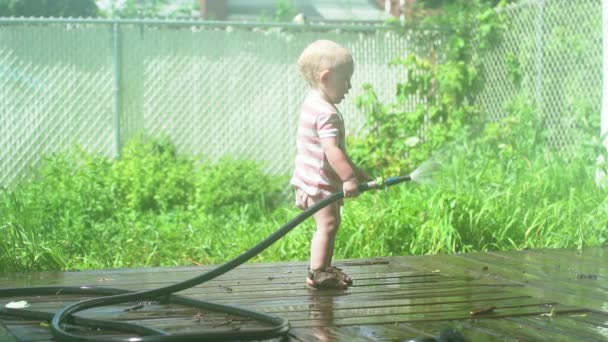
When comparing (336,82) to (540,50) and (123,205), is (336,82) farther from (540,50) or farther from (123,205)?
(540,50)

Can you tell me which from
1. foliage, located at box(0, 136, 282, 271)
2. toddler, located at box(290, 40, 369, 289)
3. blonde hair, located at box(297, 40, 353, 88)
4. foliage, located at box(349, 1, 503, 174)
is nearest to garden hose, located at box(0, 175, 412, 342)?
toddler, located at box(290, 40, 369, 289)

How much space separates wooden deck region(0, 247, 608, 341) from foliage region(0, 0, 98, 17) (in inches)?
294

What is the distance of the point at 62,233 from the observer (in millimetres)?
5824

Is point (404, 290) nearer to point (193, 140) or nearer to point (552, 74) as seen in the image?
point (552, 74)

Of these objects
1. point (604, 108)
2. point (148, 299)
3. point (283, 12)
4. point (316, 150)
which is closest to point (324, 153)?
point (316, 150)

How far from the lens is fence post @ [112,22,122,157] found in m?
8.38

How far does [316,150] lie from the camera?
3.67m

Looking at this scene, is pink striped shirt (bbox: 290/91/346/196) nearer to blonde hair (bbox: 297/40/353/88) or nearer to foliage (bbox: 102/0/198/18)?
blonde hair (bbox: 297/40/353/88)

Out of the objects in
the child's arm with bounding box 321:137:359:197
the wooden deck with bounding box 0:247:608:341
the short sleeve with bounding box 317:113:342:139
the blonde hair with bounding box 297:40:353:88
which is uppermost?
the blonde hair with bounding box 297:40:353:88

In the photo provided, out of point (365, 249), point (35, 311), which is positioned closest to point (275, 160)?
point (365, 249)

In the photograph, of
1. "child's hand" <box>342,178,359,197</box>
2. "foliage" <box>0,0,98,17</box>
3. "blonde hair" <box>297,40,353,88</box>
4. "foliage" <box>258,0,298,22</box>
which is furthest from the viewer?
"foliage" <box>258,0,298,22</box>

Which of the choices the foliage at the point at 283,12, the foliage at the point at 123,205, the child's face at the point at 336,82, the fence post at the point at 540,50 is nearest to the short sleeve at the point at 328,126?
the child's face at the point at 336,82

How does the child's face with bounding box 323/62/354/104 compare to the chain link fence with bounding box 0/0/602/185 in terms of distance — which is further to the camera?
the chain link fence with bounding box 0/0/602/185

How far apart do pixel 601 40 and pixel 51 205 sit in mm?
4190
